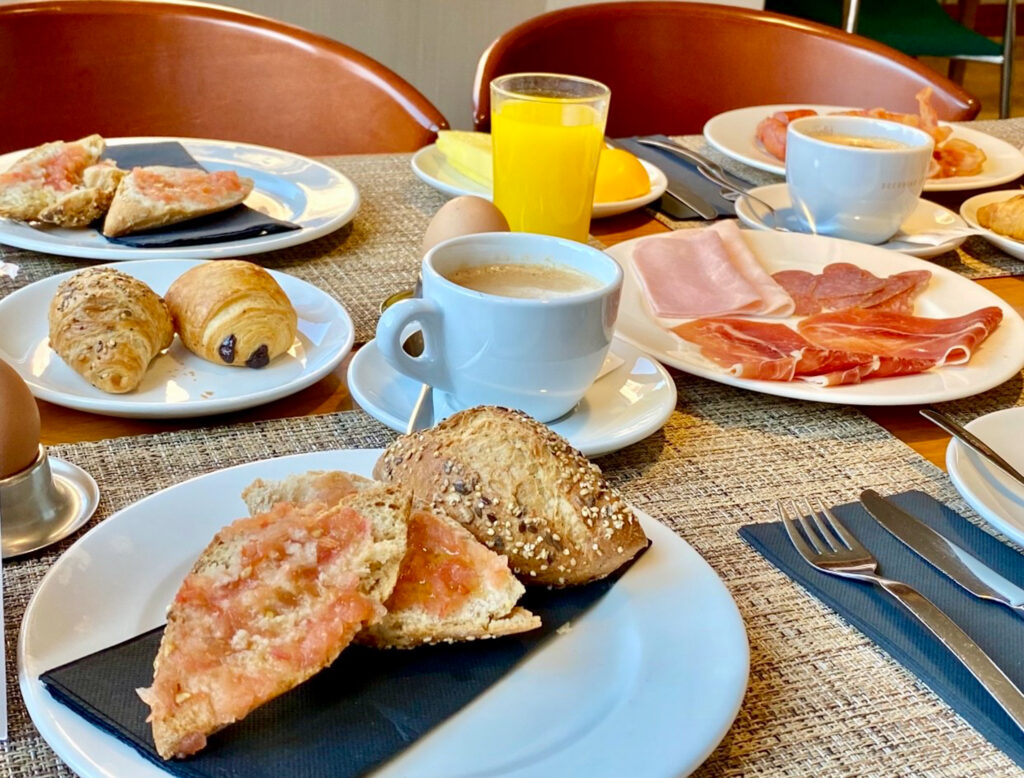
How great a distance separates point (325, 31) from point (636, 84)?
1311mm

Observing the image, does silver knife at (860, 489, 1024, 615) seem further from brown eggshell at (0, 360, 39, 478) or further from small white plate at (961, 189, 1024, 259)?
small white plate at (961, 189, 1024, 259)

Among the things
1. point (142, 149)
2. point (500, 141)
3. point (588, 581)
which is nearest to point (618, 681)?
point (588, 581)

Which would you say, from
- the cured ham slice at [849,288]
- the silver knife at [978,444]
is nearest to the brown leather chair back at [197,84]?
the cured ham slice at [849,288]

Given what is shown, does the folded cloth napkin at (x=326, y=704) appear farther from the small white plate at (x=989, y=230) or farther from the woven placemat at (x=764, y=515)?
the small white plate at (x=989, y=230)

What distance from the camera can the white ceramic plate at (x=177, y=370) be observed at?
33.7 inches

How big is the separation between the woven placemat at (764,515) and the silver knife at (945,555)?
5 centimetres

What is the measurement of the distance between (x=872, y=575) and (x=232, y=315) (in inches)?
22.5

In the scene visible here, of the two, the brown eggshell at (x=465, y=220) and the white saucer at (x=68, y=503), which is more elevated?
the brown eggshell at (x=465, y=220)

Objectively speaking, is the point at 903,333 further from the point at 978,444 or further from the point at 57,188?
the point at 57,188

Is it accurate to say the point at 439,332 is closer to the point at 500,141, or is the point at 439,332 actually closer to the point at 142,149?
the point at 500,141

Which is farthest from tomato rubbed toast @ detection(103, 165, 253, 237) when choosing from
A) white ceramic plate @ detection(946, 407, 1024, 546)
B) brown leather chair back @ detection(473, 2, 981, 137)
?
brown leather chair back @ detection(473, 2, 981, 137)

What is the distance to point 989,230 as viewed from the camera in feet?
4.70

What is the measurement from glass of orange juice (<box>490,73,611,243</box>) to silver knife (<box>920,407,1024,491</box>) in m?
0.56

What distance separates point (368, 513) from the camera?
0.59m
